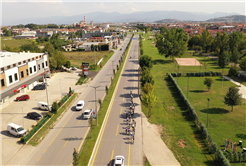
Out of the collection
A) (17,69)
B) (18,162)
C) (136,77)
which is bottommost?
(18,162)

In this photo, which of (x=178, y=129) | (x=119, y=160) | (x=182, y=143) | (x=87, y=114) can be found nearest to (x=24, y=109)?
(x=87, y=114)

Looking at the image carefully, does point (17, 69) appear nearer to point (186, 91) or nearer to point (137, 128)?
point (137, 128)

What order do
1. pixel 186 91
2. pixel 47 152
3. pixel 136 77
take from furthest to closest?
pixel 136 77
pixel 186 91
pixel 47 152

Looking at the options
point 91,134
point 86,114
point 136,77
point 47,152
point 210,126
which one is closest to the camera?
point 47,152

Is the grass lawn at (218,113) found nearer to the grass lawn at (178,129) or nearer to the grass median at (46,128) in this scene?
the grass lawn at (178,129)

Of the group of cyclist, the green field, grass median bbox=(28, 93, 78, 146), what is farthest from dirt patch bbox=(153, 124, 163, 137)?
grass median bbox=(28, 93, 78, 146)

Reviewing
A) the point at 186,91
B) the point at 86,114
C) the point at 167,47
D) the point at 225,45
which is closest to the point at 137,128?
the point at 86,114

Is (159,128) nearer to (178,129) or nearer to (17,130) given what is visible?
(178,129)
